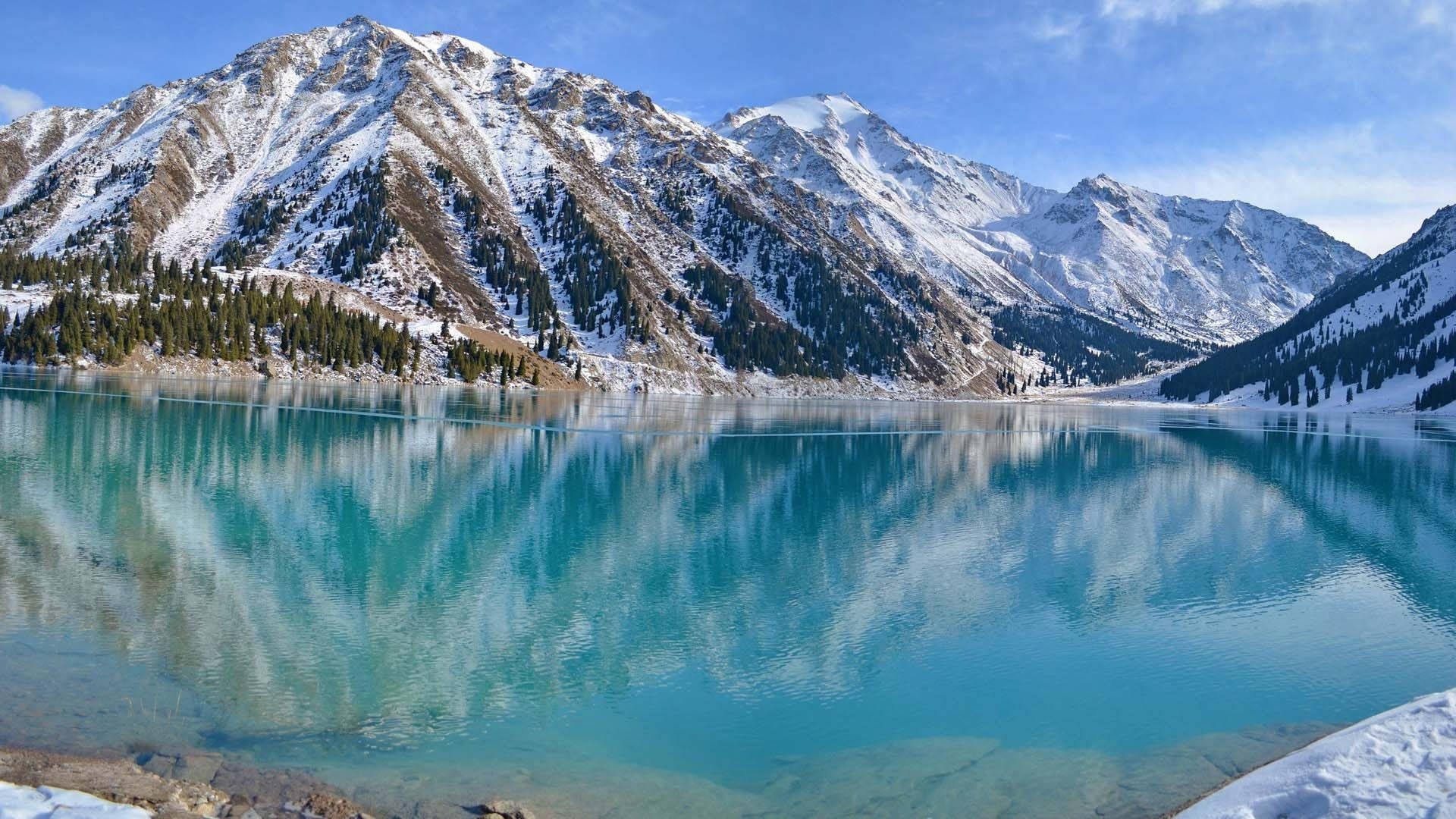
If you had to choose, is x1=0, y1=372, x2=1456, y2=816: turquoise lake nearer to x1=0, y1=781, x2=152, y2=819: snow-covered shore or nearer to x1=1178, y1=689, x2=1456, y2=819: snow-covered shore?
x1=1178, y1=689, x2=1456, y2=819: snow-covered shore

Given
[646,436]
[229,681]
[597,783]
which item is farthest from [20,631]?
[646,436]

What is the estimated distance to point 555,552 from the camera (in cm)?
2742

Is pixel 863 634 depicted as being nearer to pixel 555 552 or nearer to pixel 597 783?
pixel 597 783

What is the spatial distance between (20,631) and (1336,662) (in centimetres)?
2833

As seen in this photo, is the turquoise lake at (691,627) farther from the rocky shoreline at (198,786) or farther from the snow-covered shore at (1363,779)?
the snow-covered shore at (1363,779)

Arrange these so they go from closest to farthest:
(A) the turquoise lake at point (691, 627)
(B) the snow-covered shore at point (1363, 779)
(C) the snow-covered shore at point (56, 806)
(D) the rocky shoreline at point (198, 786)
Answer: (C) the snow-covered shore at point (56, 806)
(B) the snow-covered shore at point (1363, 779)
(D) the rocky shoreline at point (198, 786)
(A) the turquoise lake at point (691, 627)

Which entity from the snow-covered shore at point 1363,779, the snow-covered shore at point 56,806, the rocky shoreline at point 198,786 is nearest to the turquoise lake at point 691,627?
the rocky shoreline at point 198,786

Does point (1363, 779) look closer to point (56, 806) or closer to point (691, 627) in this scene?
point (691, 627)

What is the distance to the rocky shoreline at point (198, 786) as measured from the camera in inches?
411

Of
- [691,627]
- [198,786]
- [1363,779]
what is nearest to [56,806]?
[198,786]

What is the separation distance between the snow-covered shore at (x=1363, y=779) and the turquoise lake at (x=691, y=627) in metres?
1.52

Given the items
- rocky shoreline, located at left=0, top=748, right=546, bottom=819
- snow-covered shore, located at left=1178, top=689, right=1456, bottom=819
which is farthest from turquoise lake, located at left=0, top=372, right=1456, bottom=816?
snow-covered shore, located at left=1178, top=689, right=1456, bottom=819

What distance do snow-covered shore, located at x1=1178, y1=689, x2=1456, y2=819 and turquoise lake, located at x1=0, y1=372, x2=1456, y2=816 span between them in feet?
4.99

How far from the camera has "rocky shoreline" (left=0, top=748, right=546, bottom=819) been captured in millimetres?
10445
